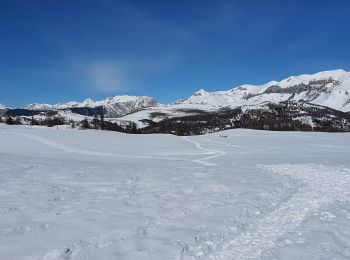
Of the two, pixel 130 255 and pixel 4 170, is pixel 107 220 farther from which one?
pixel 4 170

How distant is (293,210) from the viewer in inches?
583

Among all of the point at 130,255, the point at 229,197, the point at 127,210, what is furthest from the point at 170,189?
the point at 130,255

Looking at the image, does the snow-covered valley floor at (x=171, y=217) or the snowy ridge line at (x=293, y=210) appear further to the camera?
the snowy ridge line at (x=293, y=210)

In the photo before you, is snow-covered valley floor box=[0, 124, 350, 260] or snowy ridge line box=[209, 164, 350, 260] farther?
snowy ridge line box=[209, 164, 350, 260]

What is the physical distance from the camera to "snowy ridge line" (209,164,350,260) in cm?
1012

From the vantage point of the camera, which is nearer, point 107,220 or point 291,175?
point 107,220

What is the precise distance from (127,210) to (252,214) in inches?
184

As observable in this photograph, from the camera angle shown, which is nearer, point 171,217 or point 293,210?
point 171,217

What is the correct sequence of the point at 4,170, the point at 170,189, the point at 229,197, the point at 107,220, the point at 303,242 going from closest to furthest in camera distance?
the point at 303,242
the point at 107,220
the point at 229,197
the point at 170,189
the point at 4,170

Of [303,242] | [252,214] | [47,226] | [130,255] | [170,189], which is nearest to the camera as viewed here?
[130,255]

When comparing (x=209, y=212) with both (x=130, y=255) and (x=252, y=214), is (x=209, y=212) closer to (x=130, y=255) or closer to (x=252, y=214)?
(x=252, y=214)

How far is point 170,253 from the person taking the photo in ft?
32.0

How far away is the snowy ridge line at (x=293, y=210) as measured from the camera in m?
10.1

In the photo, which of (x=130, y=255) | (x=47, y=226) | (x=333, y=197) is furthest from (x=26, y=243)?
(x=333, y=197)
